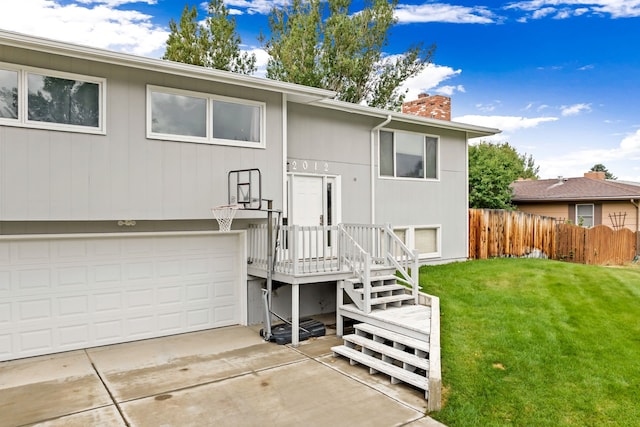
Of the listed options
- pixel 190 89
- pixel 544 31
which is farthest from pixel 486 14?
pixel 190 89

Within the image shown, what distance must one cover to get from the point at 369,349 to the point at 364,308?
1049mm

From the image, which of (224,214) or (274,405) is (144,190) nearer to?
(224,214)

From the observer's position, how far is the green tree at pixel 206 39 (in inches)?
702

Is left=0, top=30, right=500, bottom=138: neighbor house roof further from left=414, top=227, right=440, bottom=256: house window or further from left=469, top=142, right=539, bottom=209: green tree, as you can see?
left=469, top=142, right=539, bottom=209: green tree

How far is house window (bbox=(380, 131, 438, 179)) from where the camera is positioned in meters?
10.8

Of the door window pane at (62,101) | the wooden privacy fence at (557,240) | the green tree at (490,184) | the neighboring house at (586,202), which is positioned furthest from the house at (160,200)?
the neighboring house at (586,202)

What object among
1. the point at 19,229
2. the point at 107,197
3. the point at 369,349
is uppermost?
the point at 107,197

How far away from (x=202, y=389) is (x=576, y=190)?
1983 cm

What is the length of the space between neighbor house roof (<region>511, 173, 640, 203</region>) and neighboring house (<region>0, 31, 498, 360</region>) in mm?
13765

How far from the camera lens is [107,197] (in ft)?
22.2

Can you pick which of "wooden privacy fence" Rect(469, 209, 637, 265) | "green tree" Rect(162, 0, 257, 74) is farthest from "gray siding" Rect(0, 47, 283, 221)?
"green tree" Rect(162, 0, 257, 74)

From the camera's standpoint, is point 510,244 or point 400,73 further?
point 400,73

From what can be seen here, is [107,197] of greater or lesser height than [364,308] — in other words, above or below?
above

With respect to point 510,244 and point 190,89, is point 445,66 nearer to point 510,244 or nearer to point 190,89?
point 510,244
